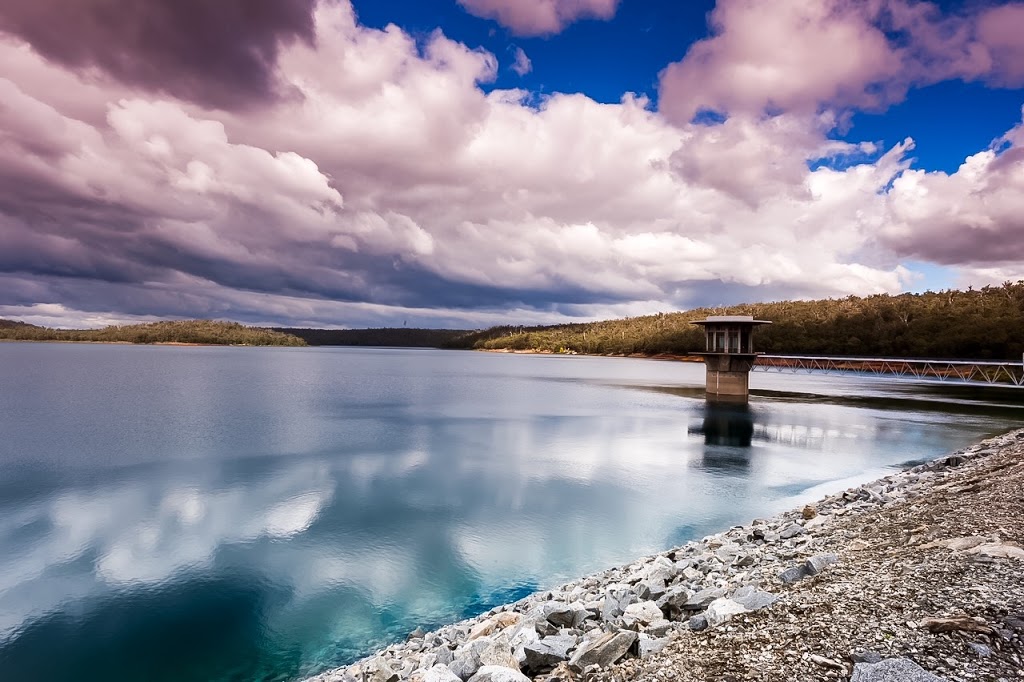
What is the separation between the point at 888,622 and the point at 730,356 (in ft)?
160

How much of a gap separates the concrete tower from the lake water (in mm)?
8727

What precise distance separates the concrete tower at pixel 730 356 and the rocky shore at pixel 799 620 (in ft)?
139

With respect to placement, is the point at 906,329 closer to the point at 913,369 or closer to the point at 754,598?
the point at 913,369

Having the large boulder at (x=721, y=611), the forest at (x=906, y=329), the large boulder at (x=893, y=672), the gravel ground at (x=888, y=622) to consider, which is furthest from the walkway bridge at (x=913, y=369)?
the large boulder at (x=893, y=672)

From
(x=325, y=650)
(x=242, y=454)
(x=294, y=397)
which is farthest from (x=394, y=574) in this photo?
(x=294, y=397)

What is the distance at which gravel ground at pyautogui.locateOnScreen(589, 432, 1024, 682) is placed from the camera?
476 cm

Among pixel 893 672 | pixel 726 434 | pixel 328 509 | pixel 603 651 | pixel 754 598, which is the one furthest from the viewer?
pixel 726 434

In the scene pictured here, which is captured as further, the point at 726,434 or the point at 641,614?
the point at 726,434

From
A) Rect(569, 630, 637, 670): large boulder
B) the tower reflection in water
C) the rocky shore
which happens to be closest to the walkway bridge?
the tower reflection in water

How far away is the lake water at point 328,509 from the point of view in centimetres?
1002

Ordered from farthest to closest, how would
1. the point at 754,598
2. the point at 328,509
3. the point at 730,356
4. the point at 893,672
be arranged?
the point at 730,356, the point at 328,509, the point at 754,598, the point at 893,672

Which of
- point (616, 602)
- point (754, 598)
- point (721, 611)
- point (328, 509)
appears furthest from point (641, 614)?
point (328, 509)

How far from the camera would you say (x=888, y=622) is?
541 cm

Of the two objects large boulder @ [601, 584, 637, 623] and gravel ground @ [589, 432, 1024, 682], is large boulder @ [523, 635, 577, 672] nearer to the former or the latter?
gravel ground @ [589, 432, 1024, 682]
